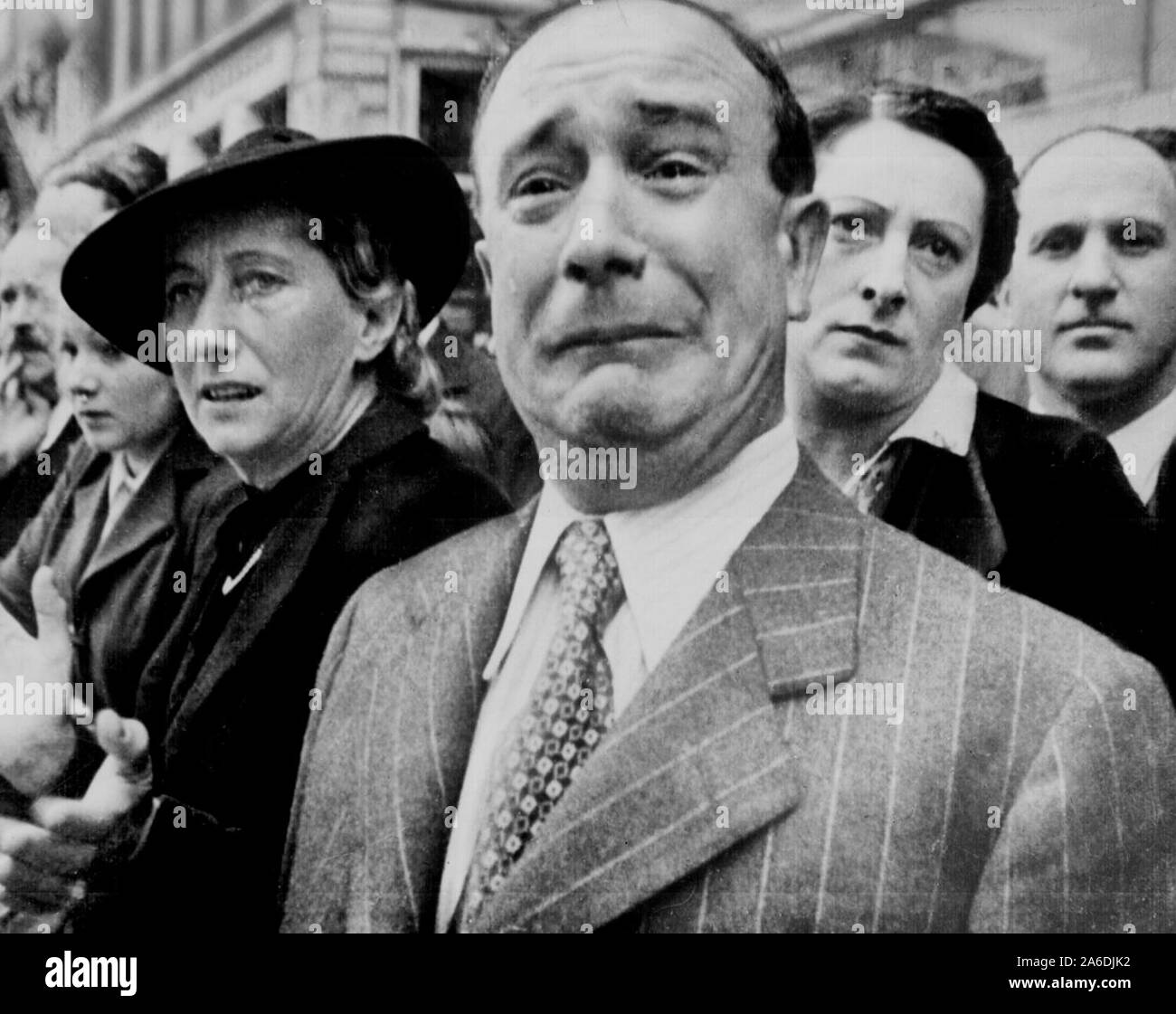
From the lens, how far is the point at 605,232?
364cm

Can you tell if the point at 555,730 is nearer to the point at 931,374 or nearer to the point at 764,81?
the point at 931,374

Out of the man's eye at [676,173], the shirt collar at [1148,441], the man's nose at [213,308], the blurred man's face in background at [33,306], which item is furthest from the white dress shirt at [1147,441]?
the blurred man's face in background at [33,306]

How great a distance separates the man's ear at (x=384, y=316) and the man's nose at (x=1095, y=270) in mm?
1799

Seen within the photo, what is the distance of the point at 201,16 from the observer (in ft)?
13.4

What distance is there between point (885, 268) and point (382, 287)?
136 centimetres

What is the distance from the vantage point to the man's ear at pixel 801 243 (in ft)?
12.3

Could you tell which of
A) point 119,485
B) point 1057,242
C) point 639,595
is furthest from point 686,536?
point 119,485

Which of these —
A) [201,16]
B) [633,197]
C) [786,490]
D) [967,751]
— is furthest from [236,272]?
[967,751]

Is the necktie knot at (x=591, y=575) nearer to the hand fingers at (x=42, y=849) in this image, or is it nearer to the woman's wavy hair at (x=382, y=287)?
the woman's wavy hair at (x=382, y=287)

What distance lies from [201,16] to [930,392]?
2.30m

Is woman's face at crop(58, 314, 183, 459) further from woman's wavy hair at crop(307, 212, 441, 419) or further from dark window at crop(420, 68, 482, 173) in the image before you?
dark window at crop(420, 68, 482, 173)

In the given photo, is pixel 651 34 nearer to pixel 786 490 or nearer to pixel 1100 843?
pixel 786 490

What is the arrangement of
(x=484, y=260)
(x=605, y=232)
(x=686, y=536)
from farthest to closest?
(x=484, y=260) → (x=686, y=536) → (x=605, y=232)

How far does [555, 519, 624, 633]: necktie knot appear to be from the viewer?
371 centimetres
